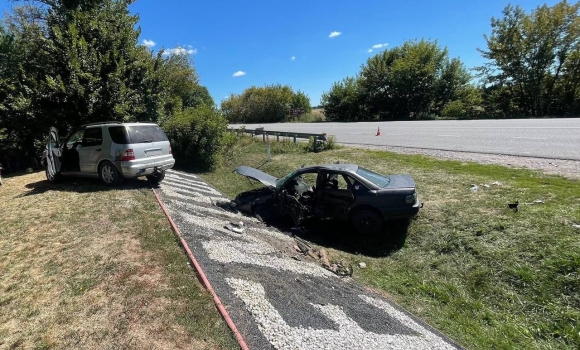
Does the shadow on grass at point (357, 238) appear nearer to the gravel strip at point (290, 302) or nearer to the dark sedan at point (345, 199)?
the dark sedan at point (345, 199)

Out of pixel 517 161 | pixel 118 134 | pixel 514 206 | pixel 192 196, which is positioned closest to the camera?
pixel 514 206

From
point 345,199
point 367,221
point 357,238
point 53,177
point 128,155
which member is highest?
point 128,155

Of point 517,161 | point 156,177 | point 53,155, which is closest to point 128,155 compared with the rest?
point 156,177

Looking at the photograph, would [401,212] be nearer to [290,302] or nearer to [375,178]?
[375,178]

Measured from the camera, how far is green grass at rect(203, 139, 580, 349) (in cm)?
383

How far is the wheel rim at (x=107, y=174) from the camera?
815 centimetres

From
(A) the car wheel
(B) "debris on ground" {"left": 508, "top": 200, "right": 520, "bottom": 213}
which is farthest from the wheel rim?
(B) "debris on ground" {"left": 508, "top": 200, "right": 520, "bottom": 213}

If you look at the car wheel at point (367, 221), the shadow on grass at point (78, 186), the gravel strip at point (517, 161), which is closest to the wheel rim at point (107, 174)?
the shadow on grass at point (78, 186)

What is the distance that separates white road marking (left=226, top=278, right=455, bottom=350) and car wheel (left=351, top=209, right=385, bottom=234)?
252cm

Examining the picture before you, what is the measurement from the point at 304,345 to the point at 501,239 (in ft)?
13.4

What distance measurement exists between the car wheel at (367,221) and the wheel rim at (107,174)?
6.32m

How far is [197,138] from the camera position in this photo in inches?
532

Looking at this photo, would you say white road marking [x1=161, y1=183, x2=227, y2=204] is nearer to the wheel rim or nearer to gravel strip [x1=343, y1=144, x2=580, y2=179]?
the wheel rim

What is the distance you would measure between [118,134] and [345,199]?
19.5 feet
